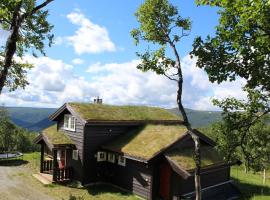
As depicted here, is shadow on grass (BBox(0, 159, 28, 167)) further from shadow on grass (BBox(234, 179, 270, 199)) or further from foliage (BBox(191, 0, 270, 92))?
foliage (BBox(191, 0, 270, 92))

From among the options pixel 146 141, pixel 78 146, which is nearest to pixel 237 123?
pixel 146 141

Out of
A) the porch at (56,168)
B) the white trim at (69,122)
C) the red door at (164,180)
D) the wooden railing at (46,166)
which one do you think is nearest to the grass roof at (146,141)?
the red door at (164,180)

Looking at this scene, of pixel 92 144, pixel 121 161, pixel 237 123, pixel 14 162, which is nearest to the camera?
pixel 237 123

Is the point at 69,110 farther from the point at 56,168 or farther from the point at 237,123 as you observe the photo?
the point at 237,123

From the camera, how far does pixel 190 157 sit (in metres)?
22.6

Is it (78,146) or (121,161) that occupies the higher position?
(78,146)

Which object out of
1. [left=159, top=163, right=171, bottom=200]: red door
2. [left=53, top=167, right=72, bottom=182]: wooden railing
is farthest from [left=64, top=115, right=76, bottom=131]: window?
[left=159, top=163, right=171, bottom=200]: red door

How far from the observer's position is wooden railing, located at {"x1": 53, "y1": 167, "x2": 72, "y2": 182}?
84.6 ft

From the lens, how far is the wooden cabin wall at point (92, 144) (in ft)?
84.4

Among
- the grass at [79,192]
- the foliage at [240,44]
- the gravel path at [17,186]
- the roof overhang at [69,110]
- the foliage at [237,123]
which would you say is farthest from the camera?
the roof overhang at [69,110]

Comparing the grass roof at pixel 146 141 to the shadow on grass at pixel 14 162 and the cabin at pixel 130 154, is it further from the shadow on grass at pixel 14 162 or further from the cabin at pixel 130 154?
the shadow on grass at pixel 14 162

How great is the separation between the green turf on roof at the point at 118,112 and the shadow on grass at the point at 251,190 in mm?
9548

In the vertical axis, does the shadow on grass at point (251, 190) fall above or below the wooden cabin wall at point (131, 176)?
below

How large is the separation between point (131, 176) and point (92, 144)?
4.33m
